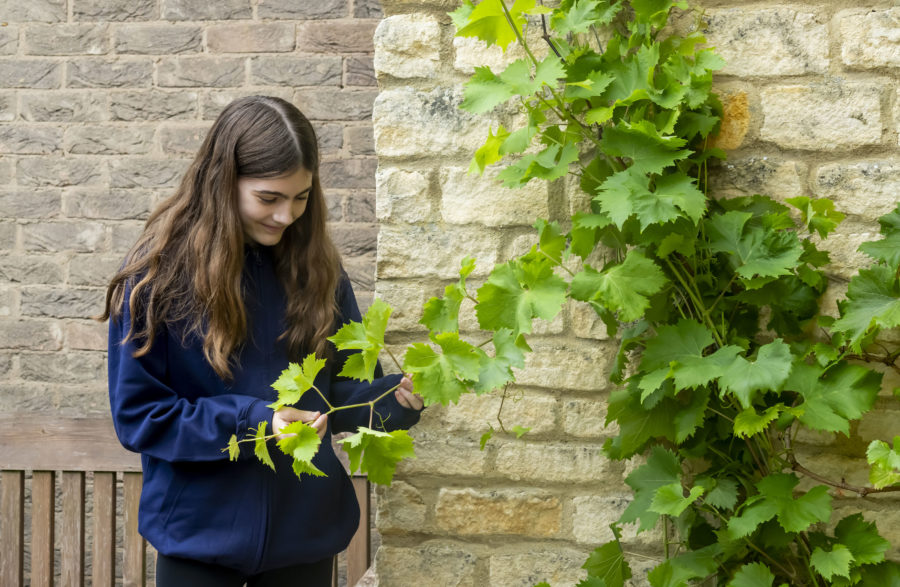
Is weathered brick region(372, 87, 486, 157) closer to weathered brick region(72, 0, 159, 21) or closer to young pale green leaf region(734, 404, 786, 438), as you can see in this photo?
young pale green leaf region(734, 404, 786, 438)

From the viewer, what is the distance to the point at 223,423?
1.67 meters

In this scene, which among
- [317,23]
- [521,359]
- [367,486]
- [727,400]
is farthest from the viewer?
[317,23]

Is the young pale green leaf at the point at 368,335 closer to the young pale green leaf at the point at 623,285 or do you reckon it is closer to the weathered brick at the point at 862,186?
the young pale green leaf at the point at 623,285

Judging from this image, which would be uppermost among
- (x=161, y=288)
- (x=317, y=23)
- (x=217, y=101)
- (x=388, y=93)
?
(x=317, y=23)

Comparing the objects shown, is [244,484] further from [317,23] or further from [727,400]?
[317,23]

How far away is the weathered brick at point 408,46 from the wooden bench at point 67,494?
4.57ft

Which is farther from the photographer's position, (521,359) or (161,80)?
(161,80)

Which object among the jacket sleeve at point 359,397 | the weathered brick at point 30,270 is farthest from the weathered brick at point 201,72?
the jacket sleeve at point 359,397

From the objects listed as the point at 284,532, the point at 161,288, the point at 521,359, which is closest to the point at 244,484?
the point at 284,532

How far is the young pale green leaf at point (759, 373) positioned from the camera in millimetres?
1349

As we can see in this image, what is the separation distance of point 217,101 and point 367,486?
5.96ft

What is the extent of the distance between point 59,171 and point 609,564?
2965 millimetres

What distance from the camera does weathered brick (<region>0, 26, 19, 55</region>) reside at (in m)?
3.52

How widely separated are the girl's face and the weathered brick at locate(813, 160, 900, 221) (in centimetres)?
112
